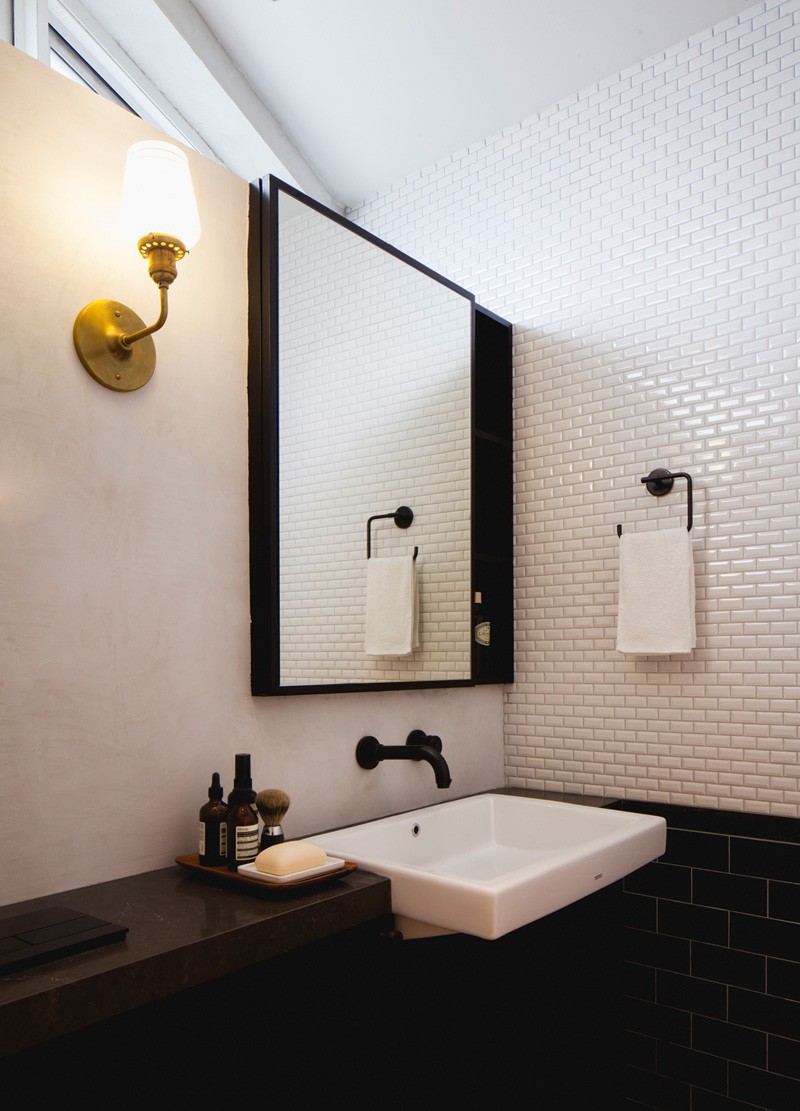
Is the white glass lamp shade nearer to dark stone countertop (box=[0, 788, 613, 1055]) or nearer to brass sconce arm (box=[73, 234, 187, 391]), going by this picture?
brass sconce arm (box=[73, 234, 187, 391])

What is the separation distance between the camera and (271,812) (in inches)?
62.2

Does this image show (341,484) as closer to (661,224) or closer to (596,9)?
(661,224)

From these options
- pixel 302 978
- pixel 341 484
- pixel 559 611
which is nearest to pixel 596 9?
pixel 341 484

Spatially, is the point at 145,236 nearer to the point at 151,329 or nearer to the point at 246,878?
the point at 151,329

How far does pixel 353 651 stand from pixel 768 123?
1760mm

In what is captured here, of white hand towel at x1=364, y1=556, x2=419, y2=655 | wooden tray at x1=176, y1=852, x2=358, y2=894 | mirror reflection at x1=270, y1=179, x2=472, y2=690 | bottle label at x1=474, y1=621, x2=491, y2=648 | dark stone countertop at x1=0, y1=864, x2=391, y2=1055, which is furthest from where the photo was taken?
bottle label at x1=474, y1=621, x2=491, y2=648

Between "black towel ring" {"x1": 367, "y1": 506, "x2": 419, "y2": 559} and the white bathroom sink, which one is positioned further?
"black towel ring" {"x1": 367, "y1": 506, "x2": 419, "y2": 559}

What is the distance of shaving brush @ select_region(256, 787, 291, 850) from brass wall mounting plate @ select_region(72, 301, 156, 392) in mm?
823

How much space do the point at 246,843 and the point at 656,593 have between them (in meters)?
1.28

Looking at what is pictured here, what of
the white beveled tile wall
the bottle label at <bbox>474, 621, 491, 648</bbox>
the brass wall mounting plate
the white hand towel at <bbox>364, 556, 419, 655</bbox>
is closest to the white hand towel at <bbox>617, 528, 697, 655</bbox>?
the white beveled tile wall

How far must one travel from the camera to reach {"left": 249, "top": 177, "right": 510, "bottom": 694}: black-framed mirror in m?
1.86

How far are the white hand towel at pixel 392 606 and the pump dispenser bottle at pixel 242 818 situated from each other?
598 mm

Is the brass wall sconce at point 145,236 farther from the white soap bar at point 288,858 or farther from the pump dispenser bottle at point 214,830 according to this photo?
the white soap bar at point 288,858

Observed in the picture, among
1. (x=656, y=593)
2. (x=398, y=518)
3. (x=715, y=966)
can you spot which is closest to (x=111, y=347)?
(x=398, y=518)
